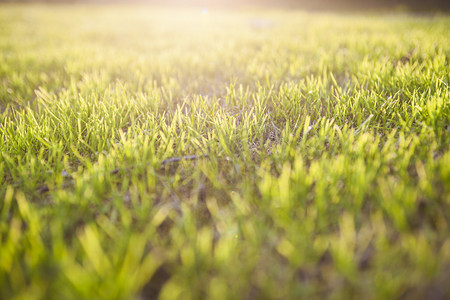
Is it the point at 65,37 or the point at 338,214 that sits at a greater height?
the point at 65,37

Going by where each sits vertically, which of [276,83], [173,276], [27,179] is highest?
[276,83]

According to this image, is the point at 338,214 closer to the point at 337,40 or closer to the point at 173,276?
the point at 173,276

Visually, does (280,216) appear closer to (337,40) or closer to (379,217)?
(379,217)

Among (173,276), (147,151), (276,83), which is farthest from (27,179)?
(276,83)

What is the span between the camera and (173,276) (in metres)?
0.73

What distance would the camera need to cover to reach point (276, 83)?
198 cm

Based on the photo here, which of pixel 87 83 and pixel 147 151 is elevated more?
pixel 87 83

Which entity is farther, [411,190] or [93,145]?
[93,145]

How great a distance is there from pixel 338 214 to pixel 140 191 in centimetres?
74

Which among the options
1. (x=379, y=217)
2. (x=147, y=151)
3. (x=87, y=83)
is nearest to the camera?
(x=379, y=217)

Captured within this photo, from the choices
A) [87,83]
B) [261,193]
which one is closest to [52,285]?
[261,193]

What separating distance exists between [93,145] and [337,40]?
3.43m

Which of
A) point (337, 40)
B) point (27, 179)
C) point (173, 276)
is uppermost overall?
point (337, 40)

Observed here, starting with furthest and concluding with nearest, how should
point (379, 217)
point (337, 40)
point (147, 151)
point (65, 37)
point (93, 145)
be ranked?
point (65, 37) < point (337, 40) < point (93, 145) < point (147, 151) < point (379, 217)
